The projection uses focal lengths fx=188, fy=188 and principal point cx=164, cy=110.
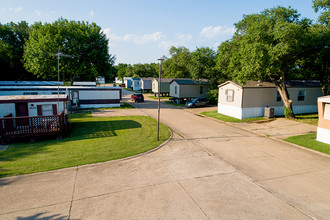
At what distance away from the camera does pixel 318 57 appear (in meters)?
19.1

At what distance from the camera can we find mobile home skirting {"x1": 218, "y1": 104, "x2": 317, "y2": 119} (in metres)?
20.3

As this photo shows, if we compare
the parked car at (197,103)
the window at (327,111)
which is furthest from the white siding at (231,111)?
the window at (327,111)

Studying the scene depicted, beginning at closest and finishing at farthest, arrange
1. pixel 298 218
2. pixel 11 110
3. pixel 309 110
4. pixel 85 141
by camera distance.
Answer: pixel 298 218, pixel 85 141, pixel 11 110, pixel 309 110

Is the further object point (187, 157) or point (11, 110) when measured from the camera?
point (11, 110)

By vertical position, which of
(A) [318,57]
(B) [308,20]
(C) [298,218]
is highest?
(B) [308,20]

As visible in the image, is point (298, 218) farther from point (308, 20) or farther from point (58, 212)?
point (308, 20)

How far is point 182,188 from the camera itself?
7312 mm

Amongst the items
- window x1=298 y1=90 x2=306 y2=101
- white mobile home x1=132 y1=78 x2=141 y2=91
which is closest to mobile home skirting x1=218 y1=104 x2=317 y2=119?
window x1=298 y1=90 x2=306 y2=101

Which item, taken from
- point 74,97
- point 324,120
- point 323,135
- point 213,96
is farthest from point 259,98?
point 74,97

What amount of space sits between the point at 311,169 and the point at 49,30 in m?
37.2

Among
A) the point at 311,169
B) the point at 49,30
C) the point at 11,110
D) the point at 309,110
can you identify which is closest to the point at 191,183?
the point at 311,169

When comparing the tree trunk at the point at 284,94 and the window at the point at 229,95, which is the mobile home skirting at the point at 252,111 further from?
the tree trunk at the point at 284,94

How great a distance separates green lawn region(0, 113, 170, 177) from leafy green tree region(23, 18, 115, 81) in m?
18.5

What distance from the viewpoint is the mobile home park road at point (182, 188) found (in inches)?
234
